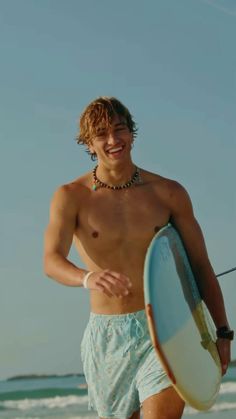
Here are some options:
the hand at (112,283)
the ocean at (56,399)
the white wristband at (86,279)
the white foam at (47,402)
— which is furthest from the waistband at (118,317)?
the white foam at (47,402)

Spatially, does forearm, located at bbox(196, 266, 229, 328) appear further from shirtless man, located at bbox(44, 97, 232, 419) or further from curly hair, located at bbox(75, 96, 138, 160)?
curly hair, located at bbox(75, 96, 138, 160)

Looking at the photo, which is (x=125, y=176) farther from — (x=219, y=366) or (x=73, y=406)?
(x=73, y=406)

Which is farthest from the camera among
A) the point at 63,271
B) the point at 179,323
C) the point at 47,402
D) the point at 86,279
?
the point at 47,402

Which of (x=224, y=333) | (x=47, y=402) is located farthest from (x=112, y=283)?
(x=47, y=402)

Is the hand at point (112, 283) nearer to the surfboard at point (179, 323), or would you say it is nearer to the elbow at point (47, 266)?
the surfboard at point (179, 323)

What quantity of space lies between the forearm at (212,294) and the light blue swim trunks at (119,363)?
0.44 metres

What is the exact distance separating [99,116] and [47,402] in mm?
16440

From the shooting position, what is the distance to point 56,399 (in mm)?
21703

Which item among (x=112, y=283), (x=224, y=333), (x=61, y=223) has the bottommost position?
(x=224, y=333)

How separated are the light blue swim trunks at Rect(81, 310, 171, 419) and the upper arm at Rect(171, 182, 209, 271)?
0.46m

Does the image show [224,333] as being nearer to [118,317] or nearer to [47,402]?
[118,317]

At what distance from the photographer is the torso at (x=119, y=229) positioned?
548 centimetres

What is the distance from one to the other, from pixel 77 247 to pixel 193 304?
0.65m

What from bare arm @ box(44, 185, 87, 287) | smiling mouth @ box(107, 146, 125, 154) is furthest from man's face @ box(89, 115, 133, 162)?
bare arm @ box(44, 185, 87, 287)
